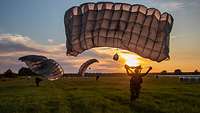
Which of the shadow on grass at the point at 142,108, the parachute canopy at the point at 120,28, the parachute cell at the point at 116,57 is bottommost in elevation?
the shadow on grass at the point at 142,108

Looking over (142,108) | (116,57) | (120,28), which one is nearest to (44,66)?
(142,108)

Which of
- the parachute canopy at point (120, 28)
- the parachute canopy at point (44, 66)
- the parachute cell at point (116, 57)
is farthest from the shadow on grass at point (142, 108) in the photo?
the parachute canopy at point (44, 66)

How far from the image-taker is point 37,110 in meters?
26.3

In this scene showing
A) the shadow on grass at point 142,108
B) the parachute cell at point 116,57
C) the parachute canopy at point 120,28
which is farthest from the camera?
the shadow on grass at point 142,108

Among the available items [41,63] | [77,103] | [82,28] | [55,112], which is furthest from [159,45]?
[41,63]

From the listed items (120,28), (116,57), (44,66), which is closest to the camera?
(120,28)

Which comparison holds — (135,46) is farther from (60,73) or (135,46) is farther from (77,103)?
(60,73)

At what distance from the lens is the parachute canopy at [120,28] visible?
75.9 feet

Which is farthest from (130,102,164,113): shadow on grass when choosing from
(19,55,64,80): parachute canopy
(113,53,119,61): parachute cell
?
(19,55,64,80): parachute canopy

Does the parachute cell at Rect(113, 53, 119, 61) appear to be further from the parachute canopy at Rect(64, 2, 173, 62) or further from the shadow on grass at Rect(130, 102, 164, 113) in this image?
the shadow on grass at Rect(130, 102, 164, 113)

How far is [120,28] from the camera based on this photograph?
2425cm

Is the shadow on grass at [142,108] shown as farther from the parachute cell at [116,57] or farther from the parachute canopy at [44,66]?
the parachute canopy at [44,66]

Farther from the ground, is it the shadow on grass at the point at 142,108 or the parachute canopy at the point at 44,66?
the parachute canopy at the point at 44,66

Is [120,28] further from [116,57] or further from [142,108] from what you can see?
[142,108]
